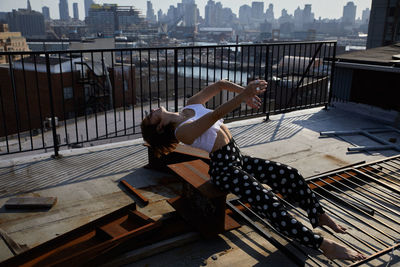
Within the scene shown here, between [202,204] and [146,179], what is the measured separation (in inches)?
54.9

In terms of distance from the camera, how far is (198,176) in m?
3.28

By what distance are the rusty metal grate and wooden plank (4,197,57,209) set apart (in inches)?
74.0

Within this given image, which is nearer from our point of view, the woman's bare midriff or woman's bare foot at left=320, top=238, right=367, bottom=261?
woman's bare foot at left=320, top=238, right=367, bottom=261

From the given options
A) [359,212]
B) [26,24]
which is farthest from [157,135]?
[26,24]

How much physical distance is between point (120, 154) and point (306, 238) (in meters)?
3.28

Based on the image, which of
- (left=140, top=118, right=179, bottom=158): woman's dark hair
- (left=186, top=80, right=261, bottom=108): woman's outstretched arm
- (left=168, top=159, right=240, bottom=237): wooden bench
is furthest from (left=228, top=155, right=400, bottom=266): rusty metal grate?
(left=186, top=80, right=261, bottom=108): woman's outstretched arm

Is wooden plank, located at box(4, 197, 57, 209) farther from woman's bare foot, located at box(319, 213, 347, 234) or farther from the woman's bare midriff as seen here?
woman's bare foot, located at box(319, 213, 347, 234)

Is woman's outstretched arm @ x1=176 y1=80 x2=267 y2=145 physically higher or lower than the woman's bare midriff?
higher

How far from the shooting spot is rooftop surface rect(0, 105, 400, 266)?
2.94 m

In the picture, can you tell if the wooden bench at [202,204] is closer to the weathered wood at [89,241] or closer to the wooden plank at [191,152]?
the weathered wood at [89,241]

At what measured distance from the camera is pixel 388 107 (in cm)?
707

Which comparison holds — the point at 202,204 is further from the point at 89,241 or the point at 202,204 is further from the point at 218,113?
the point at 89,241

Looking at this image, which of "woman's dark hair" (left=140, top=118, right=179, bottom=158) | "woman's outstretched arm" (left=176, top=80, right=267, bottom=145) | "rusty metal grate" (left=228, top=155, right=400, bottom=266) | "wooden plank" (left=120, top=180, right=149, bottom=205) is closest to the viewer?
"woman's outstretched arm" (left=176, top=80, right=267, bottom=145)

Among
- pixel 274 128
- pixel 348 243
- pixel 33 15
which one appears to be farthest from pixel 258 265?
pixel 33 15
